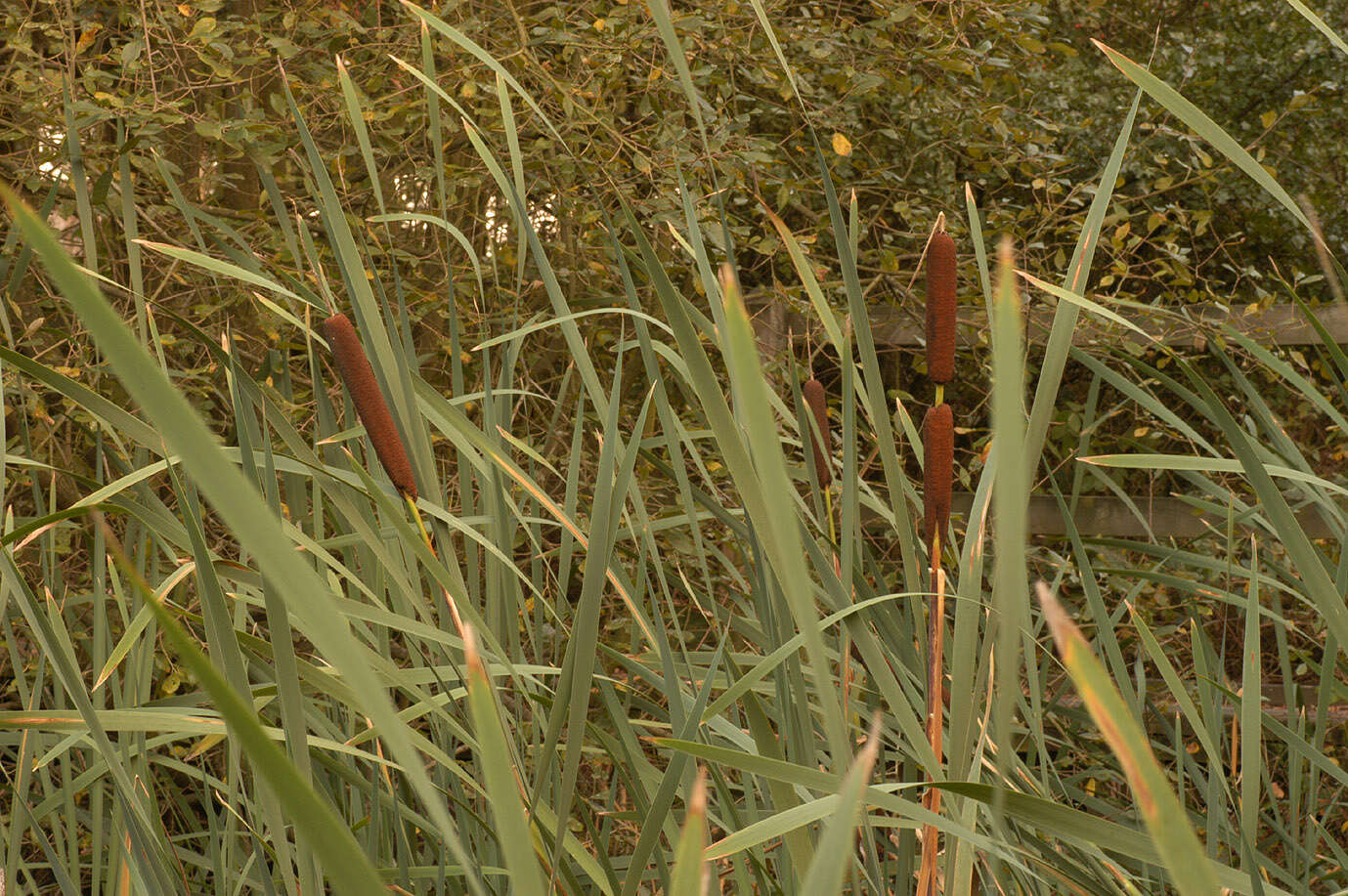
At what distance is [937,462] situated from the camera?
41 cm

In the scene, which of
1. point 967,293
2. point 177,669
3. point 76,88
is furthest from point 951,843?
point 967,293

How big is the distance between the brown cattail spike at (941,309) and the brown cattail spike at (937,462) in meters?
0.02

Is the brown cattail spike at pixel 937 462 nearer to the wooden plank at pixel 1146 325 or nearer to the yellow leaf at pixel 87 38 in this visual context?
the yellow leaf at pixel 87 38

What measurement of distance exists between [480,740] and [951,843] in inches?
10.5

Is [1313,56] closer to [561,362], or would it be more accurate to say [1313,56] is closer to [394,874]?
[561,362]

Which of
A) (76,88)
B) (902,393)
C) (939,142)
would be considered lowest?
(902,393)

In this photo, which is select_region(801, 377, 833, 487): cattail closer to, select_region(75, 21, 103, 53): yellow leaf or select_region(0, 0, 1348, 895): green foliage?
select_region(0, 0, 1348, 895): green foliage

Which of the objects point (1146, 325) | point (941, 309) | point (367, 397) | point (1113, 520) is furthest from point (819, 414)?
point (1113, 520)

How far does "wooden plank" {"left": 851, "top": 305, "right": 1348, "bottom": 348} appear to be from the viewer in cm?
190

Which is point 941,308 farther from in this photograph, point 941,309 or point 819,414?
point 819,414

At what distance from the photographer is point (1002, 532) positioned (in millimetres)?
193

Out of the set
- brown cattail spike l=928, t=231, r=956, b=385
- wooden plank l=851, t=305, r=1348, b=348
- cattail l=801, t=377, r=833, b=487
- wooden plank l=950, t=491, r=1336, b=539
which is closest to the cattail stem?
brown cattail spike l=928, t=231, r=956, b=385

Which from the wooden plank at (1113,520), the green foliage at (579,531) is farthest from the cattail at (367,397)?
the wooden plank at (1113,520)

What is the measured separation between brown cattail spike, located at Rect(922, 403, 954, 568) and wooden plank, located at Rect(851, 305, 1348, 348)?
149 centimetres
